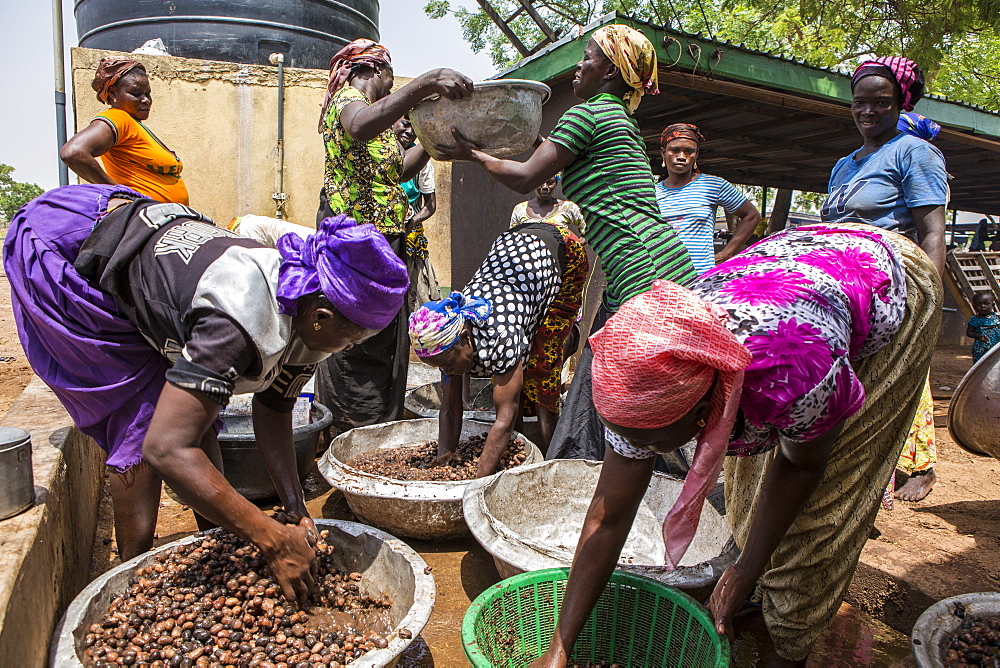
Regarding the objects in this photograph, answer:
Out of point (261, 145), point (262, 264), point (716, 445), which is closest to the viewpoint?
point (716, 445)

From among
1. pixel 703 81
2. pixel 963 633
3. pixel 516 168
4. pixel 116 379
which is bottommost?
pixel 963 633

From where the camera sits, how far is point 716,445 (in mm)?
1338

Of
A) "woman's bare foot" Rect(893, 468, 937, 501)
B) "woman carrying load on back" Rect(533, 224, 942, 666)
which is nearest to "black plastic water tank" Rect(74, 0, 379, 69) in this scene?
"woman's bare foot" Rect(893, 468, 937, 501)

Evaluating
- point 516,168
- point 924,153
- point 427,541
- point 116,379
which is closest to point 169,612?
point 116,379

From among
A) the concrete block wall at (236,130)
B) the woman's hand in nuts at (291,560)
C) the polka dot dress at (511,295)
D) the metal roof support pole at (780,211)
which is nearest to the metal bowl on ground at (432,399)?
the polka dot dress at (511,295)

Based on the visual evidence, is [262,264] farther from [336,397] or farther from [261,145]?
[261,145]

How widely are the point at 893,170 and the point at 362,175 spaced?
2492mm

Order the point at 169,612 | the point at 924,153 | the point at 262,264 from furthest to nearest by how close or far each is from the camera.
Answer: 1. the point at 924,153
2. the point at 169,612
3. the point at 262,264

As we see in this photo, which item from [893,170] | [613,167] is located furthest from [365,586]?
[893,170]

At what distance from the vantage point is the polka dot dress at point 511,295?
10.00 ft

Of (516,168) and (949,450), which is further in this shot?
(949,450)

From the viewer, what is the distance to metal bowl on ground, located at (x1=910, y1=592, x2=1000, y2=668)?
1749 millimetres

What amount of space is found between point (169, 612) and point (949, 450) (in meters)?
4.96

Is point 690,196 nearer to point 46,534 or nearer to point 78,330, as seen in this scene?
point 78,330
